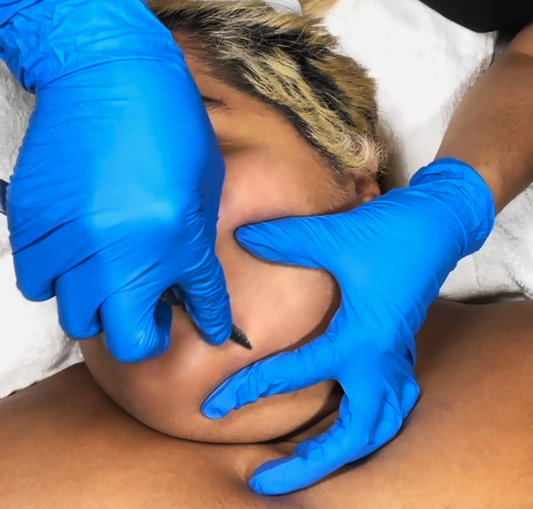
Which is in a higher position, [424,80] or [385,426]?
[424,80]

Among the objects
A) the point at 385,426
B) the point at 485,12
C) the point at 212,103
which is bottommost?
the point at 385,426

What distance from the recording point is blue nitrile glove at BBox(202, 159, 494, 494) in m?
0.81

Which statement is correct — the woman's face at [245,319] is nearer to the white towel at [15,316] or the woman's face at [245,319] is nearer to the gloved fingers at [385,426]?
the gloved fingers at [385,426]

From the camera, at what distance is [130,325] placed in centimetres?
67

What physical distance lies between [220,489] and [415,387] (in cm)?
37

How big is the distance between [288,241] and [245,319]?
0.15 metres

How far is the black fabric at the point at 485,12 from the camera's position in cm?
128

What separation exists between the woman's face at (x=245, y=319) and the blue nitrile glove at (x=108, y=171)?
5.8 inches

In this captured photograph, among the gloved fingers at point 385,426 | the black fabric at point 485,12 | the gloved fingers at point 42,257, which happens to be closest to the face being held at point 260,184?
the gloved fingers at point 385,426

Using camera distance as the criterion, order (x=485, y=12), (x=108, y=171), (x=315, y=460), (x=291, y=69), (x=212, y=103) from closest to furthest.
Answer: (x=108, y=171)
(x=315, y=460)
(x=212, y=103)
(x=291, y=69)
(x=485, y=12)

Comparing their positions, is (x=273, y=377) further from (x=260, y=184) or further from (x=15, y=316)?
(x=15, y=316)

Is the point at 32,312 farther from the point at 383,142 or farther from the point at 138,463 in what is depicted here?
the point at 383,142

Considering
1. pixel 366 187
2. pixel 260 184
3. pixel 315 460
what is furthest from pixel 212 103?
pixel 315 460

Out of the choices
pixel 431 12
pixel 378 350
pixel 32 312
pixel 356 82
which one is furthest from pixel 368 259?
pixel 431 12
